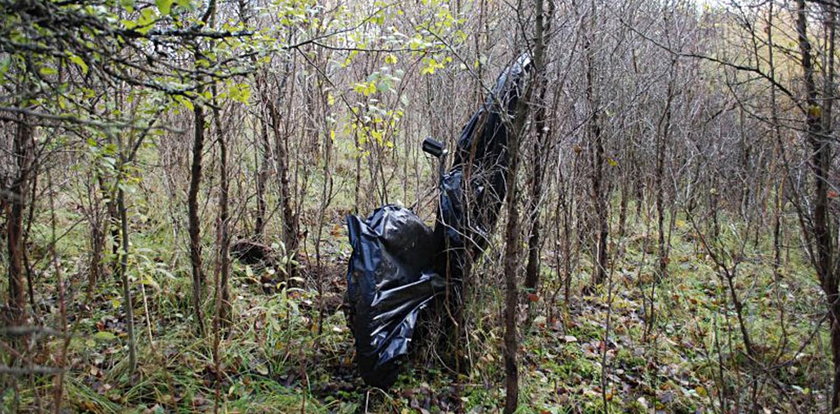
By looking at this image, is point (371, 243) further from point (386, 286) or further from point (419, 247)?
point (419, 247)

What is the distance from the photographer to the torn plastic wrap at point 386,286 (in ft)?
10.1

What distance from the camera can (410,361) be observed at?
11.5ft

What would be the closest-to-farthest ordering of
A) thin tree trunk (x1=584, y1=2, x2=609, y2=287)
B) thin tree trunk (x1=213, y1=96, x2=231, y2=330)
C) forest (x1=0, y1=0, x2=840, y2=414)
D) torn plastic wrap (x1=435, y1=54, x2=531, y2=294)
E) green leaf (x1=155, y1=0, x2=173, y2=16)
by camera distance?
green leaf (x1=155, y1=0, x2=173, y2=16), forest (x1=0, y1=0, x2=840, y2=414), torn plastic wrap (x1=435, y1=54, x2=531, y2=294), thin tree trunk (x1=213, y1=96, x2=231, y2=330), thin tree trunk (x1=584, y1=2, x2=609, y2=287)

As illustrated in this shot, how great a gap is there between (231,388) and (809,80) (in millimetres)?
3376

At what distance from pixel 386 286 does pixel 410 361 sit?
63cm

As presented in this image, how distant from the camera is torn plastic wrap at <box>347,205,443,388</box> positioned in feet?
10.1

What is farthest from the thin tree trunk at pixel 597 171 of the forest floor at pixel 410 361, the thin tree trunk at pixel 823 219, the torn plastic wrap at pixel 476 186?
the thin tree trunk at pixel 823 219

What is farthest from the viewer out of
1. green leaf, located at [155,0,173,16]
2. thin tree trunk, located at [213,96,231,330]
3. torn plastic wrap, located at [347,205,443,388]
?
thin tree trunk, located at [213,96,231,330]

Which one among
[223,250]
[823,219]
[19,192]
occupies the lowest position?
[223,250]

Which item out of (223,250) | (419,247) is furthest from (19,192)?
(419,247)

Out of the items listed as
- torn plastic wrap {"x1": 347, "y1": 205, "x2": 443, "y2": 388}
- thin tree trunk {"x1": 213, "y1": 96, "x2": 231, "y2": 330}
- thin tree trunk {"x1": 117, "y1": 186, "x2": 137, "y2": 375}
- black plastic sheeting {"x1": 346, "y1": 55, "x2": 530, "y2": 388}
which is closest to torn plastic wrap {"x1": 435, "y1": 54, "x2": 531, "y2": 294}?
black plastic sheeting {"x1": 346, "y1": 55, "x2": 530, "y2": 388}

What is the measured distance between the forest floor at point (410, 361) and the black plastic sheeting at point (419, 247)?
228 mm

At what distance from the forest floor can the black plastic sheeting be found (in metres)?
0.23

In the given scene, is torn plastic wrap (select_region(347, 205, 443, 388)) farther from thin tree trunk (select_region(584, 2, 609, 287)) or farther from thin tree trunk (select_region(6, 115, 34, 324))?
thin tree trunk (select_region(584, 2, 609, 287))
